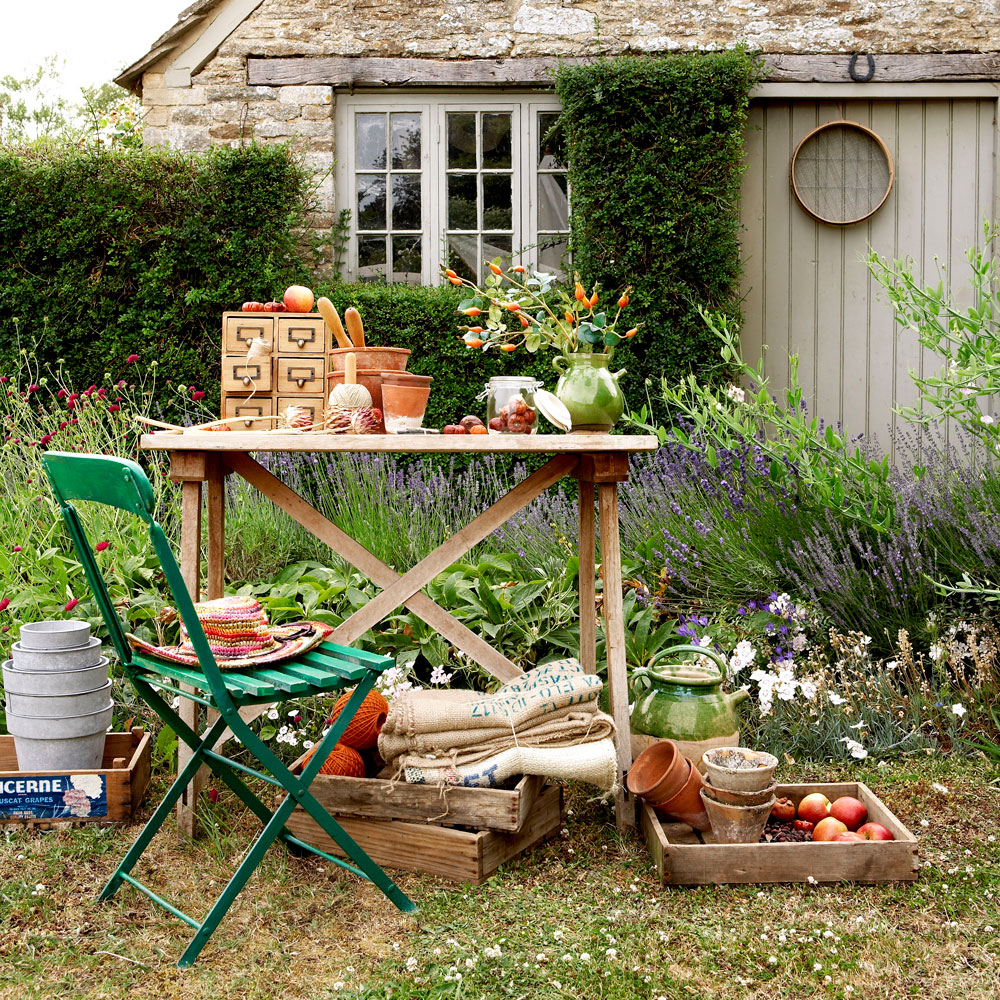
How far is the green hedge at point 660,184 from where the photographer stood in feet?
19.1

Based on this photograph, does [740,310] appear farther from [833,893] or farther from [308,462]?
[833,893]

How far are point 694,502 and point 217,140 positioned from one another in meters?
4.01

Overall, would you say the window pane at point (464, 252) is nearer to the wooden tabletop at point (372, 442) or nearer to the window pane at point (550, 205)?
the window pane at point (550, 205)

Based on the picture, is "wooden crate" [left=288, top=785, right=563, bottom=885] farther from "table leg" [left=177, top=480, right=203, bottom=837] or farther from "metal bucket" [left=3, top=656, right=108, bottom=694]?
"metal bucket" [left=3, top=656, right=108, bottom=694]

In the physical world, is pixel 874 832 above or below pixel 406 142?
below

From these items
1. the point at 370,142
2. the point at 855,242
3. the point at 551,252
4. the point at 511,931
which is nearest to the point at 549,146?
the point at 551,252

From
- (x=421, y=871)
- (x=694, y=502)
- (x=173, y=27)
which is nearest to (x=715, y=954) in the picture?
(x=421, y=871)

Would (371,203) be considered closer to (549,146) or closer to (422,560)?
(549,146)

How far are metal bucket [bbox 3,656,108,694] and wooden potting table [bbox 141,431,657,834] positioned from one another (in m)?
0.34

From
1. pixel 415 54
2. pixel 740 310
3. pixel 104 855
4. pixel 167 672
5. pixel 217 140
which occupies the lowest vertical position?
pixel 104 855

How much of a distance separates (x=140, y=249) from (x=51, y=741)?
13.4 feet

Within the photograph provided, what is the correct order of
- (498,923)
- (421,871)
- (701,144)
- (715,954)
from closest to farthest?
(715,954)
(498,923)
(421,871)
(701,144)

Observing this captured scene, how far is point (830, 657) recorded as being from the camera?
3.41 meters

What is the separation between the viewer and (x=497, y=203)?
20.8ft
